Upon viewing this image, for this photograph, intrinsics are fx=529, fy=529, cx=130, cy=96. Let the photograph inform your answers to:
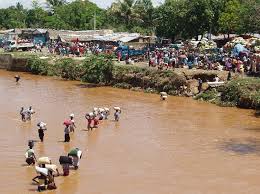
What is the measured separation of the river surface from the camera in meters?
14.8

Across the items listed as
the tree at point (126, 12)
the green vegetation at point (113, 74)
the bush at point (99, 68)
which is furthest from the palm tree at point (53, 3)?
the bush at point (99, 68)

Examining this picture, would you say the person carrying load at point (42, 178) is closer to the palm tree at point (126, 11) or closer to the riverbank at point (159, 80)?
the riverbank at point (159, 80)

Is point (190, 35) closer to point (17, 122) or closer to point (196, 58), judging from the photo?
point (196, 58)

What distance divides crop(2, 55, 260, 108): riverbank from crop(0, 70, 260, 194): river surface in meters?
0.91

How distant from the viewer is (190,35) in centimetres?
4203

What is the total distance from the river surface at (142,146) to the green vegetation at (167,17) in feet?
33.8

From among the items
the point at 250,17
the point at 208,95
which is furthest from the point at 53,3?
the point at 208,95

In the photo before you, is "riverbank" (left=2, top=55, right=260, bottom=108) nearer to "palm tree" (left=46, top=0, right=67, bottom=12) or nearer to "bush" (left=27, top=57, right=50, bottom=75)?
"bush" (left=27, top=57, right=50, bottom=75)

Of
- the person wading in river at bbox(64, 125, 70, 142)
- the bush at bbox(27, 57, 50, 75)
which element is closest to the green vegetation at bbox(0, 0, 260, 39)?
the bush at bbox(27, 57, 50, 75)

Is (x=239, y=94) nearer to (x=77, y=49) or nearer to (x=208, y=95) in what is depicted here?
(x=208, y=95)

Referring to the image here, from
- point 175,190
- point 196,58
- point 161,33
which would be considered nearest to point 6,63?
point 161,33

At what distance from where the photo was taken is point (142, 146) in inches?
759

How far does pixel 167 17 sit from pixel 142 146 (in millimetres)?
25190

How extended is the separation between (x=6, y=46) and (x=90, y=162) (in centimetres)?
3779
